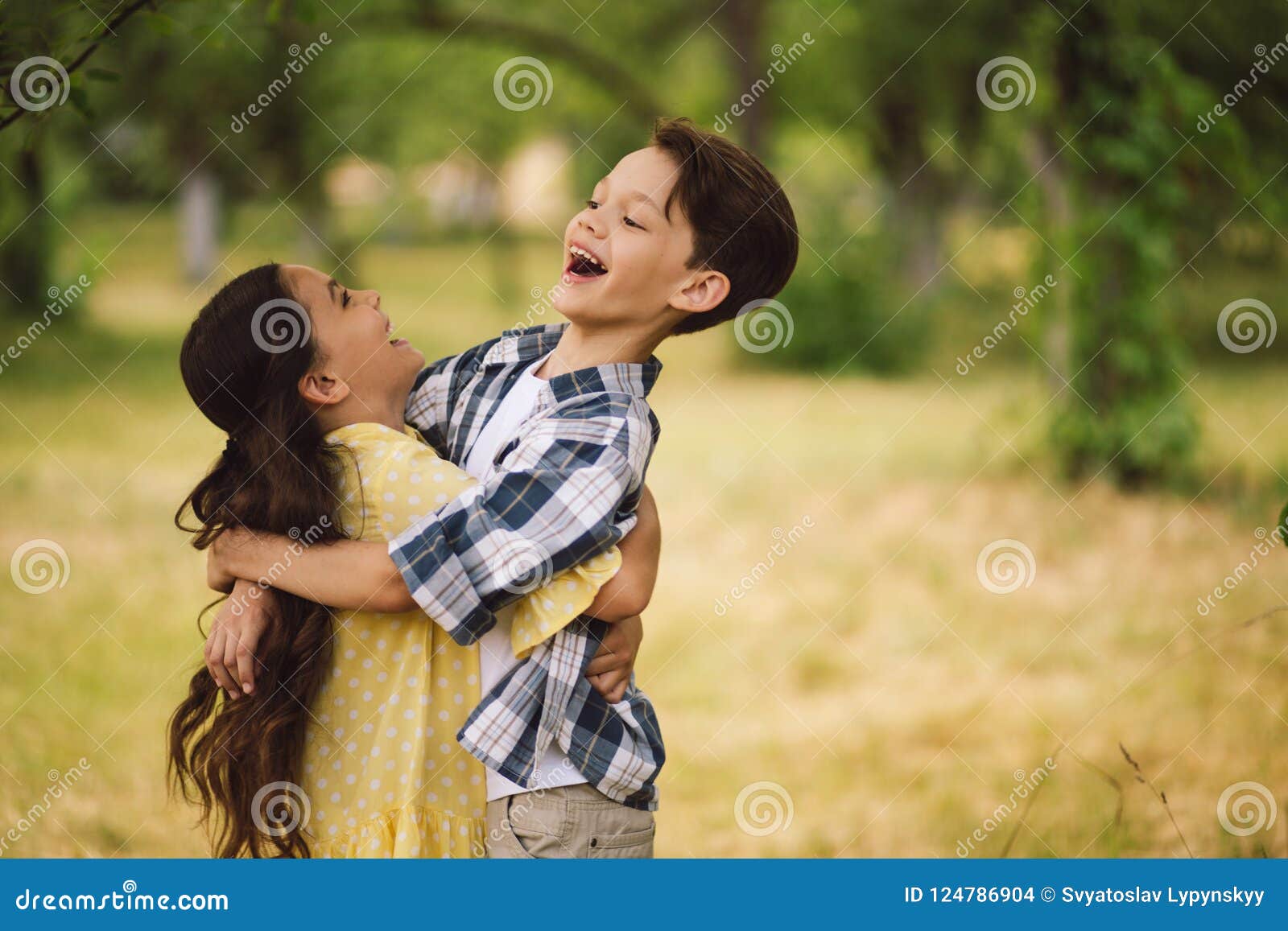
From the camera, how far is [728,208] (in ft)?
6.84

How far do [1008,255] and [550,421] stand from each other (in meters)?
19.1

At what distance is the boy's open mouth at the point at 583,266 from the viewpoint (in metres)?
→ 2.06

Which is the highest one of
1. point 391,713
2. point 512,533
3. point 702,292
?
point 702,292

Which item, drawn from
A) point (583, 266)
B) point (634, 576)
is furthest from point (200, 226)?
point (634, 576)

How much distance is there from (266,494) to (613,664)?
2.02ft

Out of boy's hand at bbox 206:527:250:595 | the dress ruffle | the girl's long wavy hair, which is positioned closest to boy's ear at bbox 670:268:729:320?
the girl's long wavy hair

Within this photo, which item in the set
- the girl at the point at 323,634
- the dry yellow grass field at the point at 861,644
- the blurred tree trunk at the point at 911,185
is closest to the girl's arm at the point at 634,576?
the girl at the point at 323,634

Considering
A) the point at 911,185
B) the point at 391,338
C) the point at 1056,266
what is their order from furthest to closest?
the point at 911,185 < the point at 1056,266 < the point at 391,338

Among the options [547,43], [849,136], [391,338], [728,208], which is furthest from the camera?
[849,136]

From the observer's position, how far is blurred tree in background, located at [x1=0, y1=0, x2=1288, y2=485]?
674cm

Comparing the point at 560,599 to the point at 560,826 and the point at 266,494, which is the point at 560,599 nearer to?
the point at 560,826

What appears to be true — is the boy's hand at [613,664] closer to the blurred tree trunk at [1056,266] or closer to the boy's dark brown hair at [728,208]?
the boy's dark brown hair at [728,208]

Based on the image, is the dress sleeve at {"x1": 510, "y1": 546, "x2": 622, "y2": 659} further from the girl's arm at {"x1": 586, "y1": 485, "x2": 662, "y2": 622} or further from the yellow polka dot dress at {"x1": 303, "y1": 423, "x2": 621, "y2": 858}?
the yellow polka dot dress at {"x1": 303, "y1": 423, "x2": 621, "y2": 858}

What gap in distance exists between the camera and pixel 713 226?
210 centimetres
